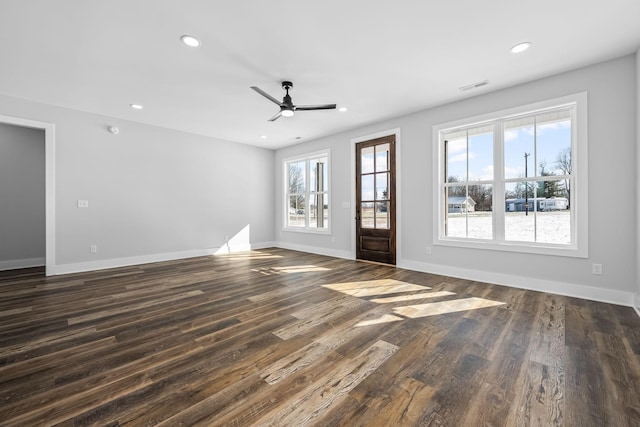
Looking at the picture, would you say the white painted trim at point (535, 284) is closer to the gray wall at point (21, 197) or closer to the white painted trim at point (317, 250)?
the white painted trim at point (317, 250)

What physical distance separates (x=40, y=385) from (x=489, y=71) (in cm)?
510

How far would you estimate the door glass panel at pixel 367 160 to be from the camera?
5.47m

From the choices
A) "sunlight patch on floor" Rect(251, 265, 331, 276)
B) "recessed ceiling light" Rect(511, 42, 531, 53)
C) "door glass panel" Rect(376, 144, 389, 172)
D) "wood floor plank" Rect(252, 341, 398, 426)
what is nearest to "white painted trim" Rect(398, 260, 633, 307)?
"sunlight patch on floor" Rect(251, 265, 331, 276)

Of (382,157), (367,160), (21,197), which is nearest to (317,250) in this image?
(367,160)

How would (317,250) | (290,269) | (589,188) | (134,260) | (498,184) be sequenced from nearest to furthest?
(589,188), (498,184), (290,269), (134,260), (317,250)

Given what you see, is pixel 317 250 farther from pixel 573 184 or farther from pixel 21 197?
pixel 21 197

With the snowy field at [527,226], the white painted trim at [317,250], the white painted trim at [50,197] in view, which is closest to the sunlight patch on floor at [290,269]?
the white painted trim at [317,250]

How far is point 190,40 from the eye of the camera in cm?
270

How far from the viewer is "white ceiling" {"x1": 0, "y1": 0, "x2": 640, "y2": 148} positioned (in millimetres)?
2322

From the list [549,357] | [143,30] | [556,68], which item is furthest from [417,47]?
[549,357]

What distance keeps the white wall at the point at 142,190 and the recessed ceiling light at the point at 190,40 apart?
337 cm

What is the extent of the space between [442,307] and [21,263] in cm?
735

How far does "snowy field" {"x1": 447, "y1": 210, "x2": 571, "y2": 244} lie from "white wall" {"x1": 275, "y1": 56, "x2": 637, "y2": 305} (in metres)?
0.25

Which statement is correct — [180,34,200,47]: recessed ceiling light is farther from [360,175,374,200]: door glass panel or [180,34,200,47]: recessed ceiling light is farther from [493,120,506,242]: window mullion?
[493,120,506,242]: window mullion
